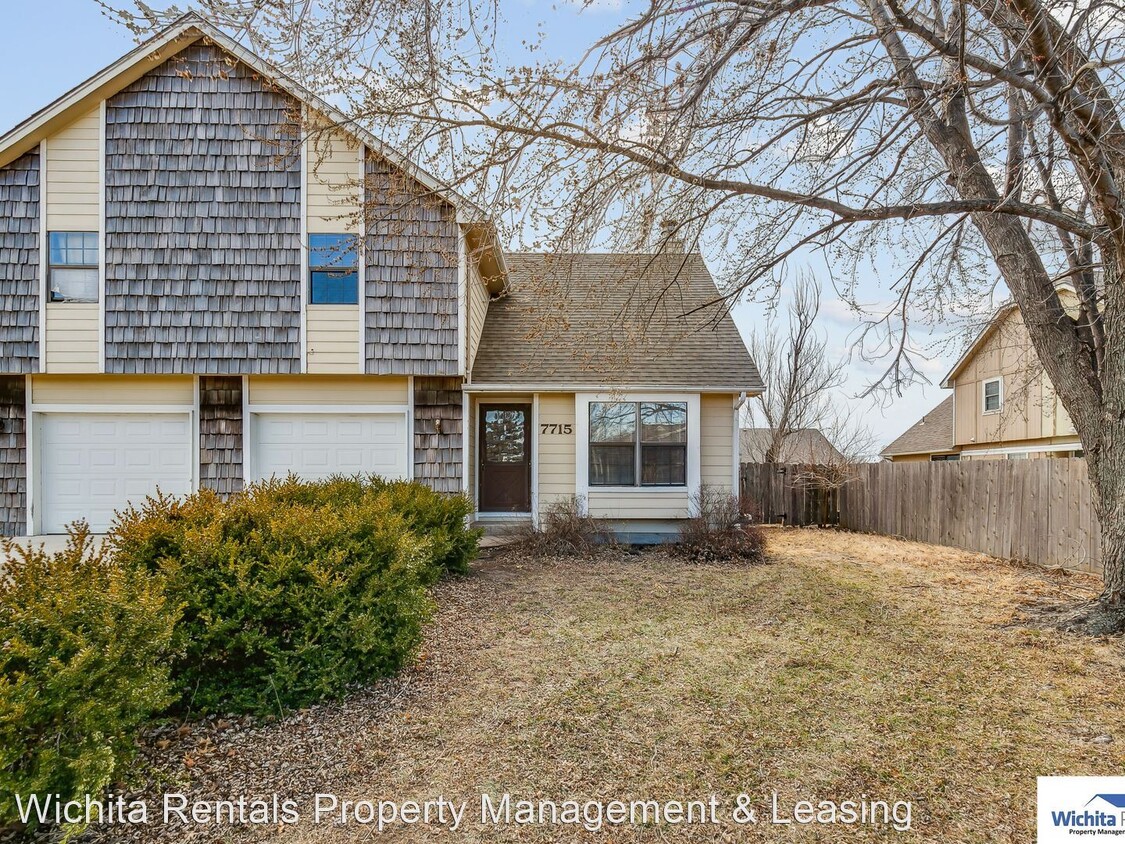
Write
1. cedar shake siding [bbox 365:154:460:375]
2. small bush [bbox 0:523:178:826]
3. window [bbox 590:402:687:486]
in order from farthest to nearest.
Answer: window [bbox 590:402:687:486] < cedar shake siding [bbox 365:154:460:375] < small bush [bbox 0:523:178:826]

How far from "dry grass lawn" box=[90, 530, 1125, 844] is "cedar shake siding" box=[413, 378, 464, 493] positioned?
3.23 metres

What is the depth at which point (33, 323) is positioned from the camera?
8898mm

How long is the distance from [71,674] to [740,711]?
11.8ft

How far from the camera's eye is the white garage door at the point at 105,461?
368 inches

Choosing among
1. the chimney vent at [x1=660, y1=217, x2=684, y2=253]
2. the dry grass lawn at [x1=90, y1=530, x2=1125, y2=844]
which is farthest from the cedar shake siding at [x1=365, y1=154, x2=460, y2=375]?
the chimney vent at [x1=660, y1=217, x2=684, y2=253]

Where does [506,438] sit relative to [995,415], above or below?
below

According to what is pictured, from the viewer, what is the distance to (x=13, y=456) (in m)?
9.22

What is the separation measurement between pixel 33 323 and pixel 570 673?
10079 millimetres

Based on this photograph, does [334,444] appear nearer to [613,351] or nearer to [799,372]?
[613,351]

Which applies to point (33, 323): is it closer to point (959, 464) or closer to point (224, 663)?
point (224, 663)

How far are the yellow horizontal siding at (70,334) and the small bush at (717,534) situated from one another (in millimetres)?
9842

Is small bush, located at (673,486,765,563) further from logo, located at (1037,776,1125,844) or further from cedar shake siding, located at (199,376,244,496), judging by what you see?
cedar shake siding, located at (199,376,244,496)

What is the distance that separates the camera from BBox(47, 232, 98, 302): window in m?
8.94

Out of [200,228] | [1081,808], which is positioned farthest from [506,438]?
→ [1081,808]
